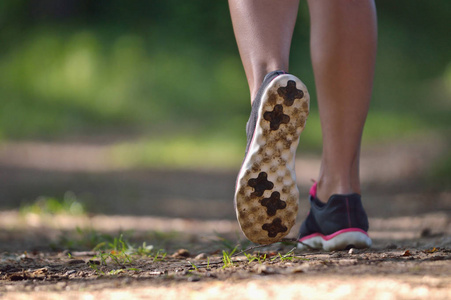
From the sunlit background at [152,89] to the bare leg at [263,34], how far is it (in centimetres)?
296

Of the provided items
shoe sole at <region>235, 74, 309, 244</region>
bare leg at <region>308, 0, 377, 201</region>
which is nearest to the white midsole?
bare leg at <region>308, 0, 377, 201</region>

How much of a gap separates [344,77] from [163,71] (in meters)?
9.08

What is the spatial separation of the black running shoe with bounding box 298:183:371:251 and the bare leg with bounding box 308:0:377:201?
43 millimetres

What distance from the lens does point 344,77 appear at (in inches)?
78.0

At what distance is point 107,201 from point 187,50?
7.38m

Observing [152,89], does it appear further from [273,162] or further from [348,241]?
[273,162]

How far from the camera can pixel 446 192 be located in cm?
430

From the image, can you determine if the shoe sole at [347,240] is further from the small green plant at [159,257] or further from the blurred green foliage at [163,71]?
Answer: the blurred green foliage at [163,71]

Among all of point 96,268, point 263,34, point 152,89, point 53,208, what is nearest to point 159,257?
point 96,268

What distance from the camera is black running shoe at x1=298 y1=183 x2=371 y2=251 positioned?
6.30ft

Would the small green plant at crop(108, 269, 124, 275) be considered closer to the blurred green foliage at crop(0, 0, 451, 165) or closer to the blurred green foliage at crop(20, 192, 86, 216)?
the blurred green foliage at crop(20, 192, 86, 216)

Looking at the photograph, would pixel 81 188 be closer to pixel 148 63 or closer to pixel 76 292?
pixel 76 292

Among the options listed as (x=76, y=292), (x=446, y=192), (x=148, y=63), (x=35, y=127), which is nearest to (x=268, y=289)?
(x=76, y=292)

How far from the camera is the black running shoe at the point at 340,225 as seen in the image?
1.92 m
